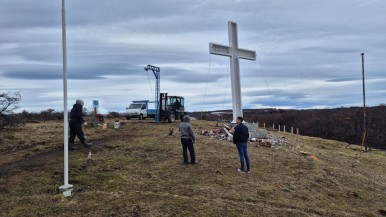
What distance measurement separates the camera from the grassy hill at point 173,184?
916 centimetres

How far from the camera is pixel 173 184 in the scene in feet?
36.5

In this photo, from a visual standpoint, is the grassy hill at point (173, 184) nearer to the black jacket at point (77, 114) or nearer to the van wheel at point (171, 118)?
the black jacket at point (77, 114)

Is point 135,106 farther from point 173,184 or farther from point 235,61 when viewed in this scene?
point 173,184

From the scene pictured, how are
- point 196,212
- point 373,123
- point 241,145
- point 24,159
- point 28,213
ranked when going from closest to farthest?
point 28,213 < point 196,212 < point 241,145 < point 24,159 < point 373,123

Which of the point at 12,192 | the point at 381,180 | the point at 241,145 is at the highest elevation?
the point at 241,145

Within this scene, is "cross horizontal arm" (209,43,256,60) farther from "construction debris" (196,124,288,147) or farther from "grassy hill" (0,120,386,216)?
"grassy hill" (0,120,386,216)

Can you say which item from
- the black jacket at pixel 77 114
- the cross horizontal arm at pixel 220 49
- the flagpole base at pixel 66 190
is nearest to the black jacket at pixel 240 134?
the flagpole base at pixel 66 190

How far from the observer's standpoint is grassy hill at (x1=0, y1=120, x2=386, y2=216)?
9156mm

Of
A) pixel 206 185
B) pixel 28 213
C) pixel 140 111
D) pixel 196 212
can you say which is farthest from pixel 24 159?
pixel 140 111

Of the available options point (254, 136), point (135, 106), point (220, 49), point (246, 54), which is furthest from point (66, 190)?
point (135, 106)

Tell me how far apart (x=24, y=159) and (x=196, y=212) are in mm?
8080

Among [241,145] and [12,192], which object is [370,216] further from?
[12,192]

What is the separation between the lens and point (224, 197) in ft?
34.0

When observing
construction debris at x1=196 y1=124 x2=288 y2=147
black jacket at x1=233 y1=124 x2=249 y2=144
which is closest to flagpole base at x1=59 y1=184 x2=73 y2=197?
black jacket at x1=233 y1=124 x2=249 y2=144
